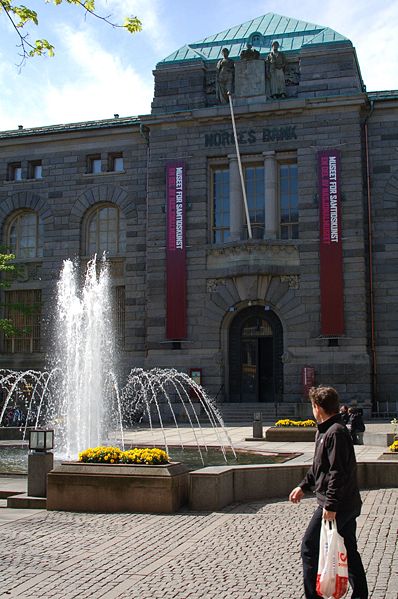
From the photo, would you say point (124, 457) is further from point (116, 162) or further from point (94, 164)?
point (94, 164)

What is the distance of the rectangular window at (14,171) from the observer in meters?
42.3

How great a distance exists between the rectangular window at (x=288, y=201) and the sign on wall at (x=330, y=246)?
156 centimetres

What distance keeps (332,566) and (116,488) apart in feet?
20.9

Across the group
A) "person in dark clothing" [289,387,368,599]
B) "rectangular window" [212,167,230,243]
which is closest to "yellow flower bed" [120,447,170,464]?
"person in dark clothing" [289,387,368,599]

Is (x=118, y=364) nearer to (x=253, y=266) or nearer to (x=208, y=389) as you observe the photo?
(x=208, y=389)

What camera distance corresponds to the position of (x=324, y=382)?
34.2m

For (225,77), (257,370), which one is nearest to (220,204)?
(225,77)

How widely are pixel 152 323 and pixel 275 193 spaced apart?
8.78 meters

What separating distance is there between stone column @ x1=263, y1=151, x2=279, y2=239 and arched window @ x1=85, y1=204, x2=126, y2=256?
26.6 ft

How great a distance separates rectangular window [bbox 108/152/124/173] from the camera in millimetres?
40731

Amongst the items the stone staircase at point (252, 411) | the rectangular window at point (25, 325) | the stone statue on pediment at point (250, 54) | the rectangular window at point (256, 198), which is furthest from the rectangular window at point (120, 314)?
the stone statue on pediment at point (250, 54)

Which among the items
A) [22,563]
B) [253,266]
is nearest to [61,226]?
[253,266]

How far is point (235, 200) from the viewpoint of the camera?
36.8 meters

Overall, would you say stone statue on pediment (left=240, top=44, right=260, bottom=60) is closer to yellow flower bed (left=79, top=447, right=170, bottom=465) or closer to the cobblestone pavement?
yellow flower bed (left=79, top=447, right=170, bottom=465)
